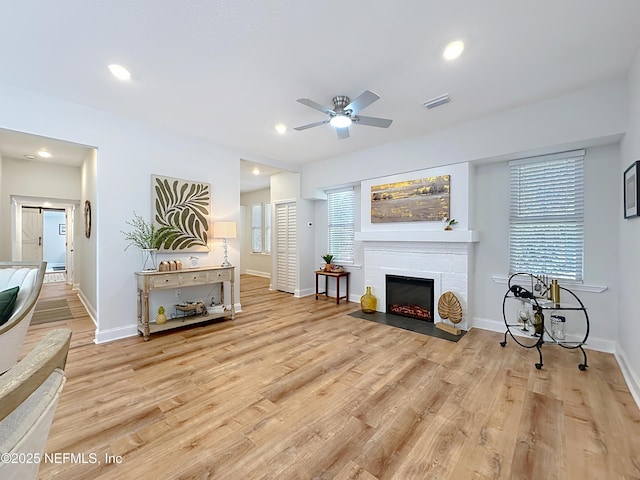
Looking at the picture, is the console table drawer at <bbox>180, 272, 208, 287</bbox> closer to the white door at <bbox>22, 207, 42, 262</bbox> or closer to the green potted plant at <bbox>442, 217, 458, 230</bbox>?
the green potted plant at <bbox>442, 217, 458, 230</bbox>

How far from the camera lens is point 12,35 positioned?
2.13 metres

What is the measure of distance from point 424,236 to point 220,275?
10.3 ft

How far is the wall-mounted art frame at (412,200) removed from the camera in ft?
13.2

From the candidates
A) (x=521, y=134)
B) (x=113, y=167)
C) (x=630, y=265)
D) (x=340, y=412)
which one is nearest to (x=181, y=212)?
(x=113, y=167)

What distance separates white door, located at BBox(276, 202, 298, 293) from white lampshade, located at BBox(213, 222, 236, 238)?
210 cm

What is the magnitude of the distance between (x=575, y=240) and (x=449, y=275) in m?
1.47

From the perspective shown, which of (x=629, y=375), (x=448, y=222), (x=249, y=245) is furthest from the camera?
(x=249, y=245)

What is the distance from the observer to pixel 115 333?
3.48 metres

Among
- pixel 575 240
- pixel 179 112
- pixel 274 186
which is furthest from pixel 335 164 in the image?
pixel 575 240

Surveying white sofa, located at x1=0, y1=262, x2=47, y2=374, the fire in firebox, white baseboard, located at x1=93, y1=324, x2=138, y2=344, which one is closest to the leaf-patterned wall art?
white baseboard, located at x1=93, y1=324, x2=138, y2=344

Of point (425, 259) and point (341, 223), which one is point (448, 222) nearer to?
point (425, 259)

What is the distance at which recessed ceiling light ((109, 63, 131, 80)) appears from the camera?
2.51 m

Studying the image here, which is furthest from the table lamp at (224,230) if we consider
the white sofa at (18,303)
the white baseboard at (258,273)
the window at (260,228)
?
the white baseboard at (258,273)

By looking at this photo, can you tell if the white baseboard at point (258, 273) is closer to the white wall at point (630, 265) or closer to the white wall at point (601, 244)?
the white wall at point (601, 244)
